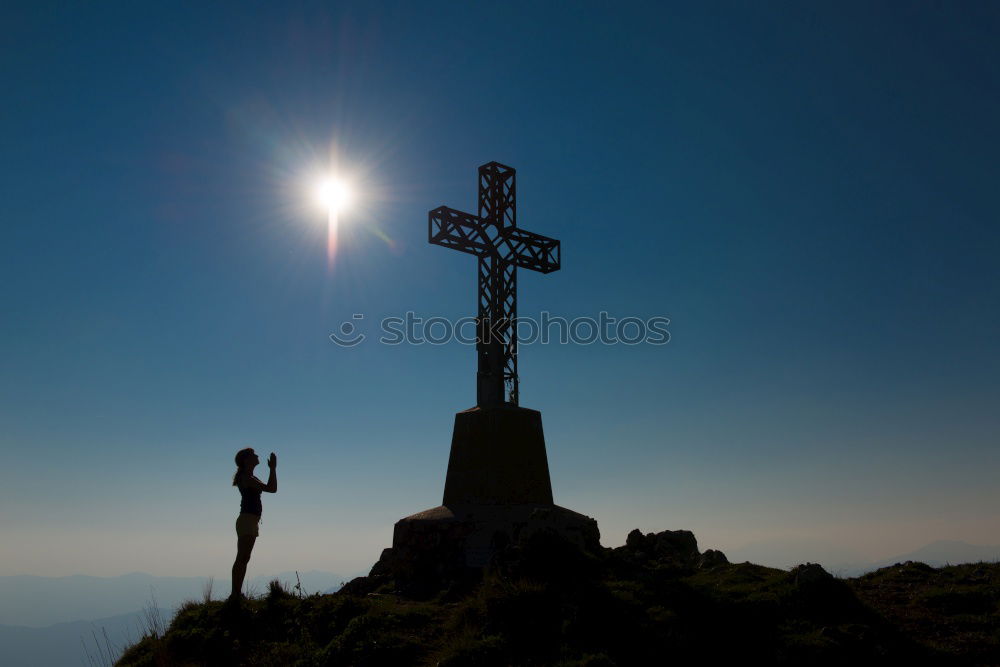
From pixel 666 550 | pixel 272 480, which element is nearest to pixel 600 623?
pixel 272 480

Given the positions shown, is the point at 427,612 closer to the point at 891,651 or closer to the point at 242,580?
the point at 242,580

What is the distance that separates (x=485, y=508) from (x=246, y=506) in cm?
638

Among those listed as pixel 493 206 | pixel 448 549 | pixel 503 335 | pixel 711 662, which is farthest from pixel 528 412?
pixel 711 662

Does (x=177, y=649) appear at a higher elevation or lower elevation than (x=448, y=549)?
lower

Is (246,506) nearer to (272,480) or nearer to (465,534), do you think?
(272,480)

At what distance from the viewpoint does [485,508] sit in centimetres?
1473

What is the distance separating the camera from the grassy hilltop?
25.8 feet

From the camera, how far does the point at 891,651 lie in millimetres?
7836

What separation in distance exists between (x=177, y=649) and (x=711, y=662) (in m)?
7.42

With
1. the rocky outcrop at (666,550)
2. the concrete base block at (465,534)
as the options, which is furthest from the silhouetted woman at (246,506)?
the rocky outcrop at (666,550)

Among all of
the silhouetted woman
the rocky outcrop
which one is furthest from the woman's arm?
the rocky outcrop

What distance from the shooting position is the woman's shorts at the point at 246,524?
31.1 ft

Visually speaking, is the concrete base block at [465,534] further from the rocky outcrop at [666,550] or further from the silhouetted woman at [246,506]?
the silhouetted woman at [246,506]

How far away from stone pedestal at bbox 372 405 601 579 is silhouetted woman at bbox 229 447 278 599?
5050mm
